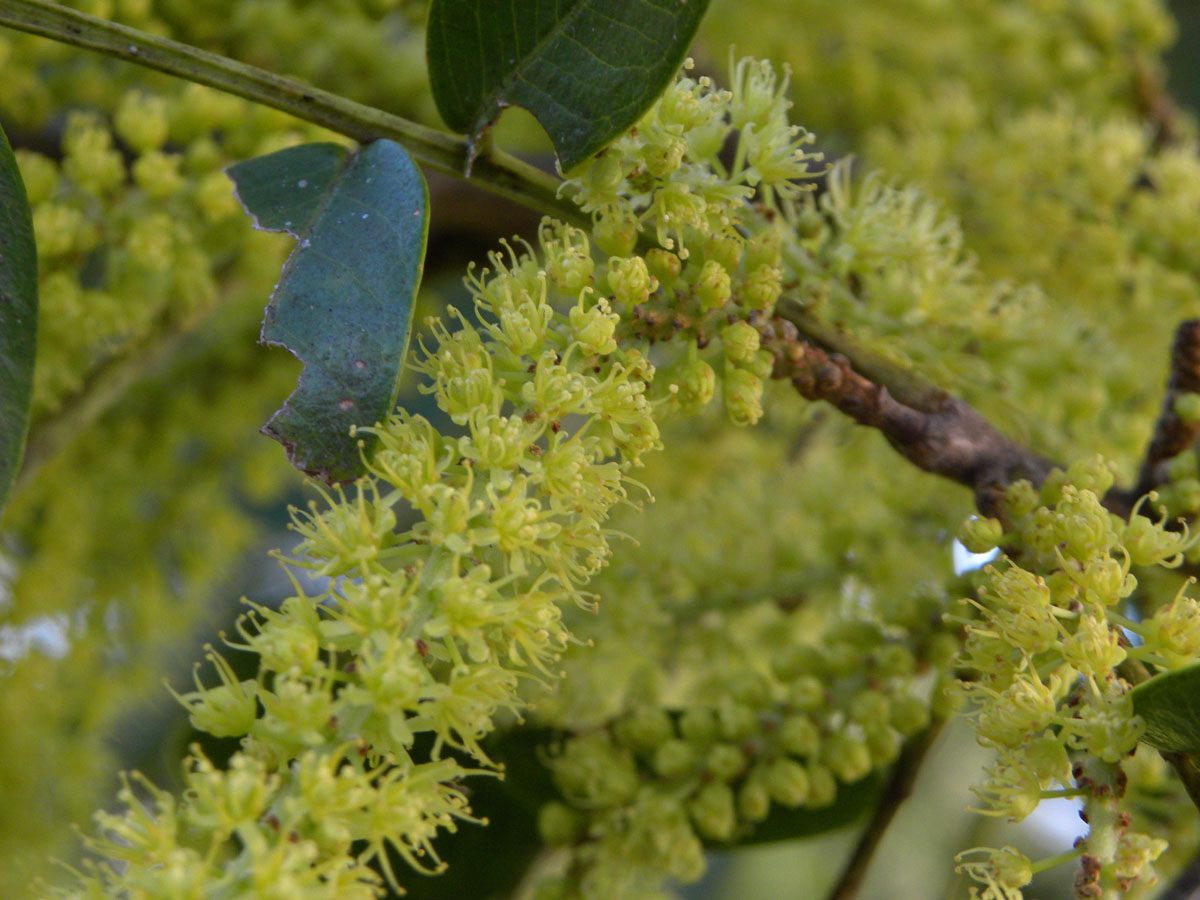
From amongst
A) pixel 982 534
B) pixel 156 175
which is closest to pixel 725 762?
pixel 982 534

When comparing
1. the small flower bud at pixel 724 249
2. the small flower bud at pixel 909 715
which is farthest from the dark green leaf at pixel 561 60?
the small flower bud at pixel 909 715

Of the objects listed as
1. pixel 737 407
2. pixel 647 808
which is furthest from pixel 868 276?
pixel 647 808

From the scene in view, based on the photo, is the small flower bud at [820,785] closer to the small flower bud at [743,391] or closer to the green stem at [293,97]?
the small flower bud at [743,391]

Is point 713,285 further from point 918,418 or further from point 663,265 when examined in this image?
point 918,418

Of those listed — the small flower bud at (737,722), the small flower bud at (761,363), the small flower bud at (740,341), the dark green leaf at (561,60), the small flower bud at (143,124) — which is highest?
the dark green leaf at (561,60)

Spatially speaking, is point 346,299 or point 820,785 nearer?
point 346,299

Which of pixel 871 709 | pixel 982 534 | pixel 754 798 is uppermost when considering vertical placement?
pixel 982 534

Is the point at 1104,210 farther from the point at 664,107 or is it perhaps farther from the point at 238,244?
the point at 238,244
